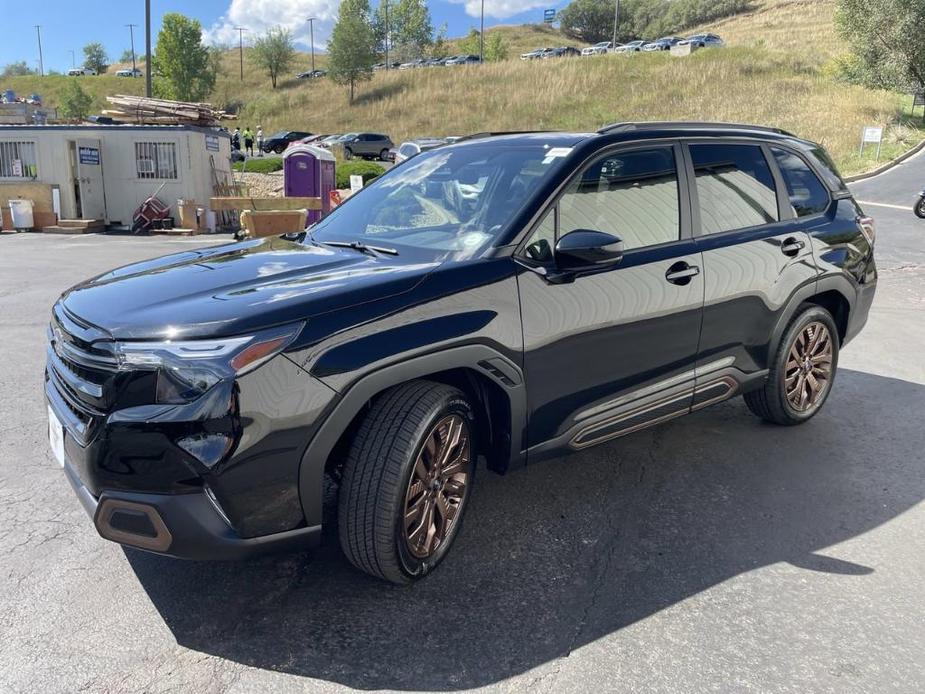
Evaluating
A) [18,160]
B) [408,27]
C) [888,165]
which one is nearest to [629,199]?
[18,160]

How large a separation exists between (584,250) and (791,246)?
2019 mm

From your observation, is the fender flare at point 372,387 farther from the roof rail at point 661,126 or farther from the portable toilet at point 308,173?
the portable toilet at point 308,173

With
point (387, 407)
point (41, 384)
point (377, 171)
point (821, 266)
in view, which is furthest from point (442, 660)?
point (377, 171)

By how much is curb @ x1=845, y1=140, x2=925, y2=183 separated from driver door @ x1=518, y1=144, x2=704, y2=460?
2400 cm

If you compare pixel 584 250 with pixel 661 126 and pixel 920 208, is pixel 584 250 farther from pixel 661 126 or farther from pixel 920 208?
pixel 920 208

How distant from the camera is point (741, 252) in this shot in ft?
13.4

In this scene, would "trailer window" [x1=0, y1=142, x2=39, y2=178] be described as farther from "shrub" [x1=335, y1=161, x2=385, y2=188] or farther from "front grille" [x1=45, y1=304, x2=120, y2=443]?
"front grille" [x1=45, y1=304, x2=120, y2=443]

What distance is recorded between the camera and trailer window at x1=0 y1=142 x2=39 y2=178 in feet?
59.3

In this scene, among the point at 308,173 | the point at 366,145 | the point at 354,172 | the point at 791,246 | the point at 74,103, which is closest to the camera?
the point at 791,246

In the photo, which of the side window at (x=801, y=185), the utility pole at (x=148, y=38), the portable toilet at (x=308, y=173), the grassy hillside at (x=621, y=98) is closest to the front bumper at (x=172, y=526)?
the side window at (x=801, y=185)

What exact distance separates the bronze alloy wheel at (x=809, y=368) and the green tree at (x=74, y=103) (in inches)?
2954

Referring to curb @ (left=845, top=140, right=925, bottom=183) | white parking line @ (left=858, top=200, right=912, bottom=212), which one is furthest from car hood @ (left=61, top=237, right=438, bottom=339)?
curb @ (left=845, top=140, right=925, bottom=183)

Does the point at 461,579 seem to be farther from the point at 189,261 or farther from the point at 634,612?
the point at 189,261

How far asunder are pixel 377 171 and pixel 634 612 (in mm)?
26316
